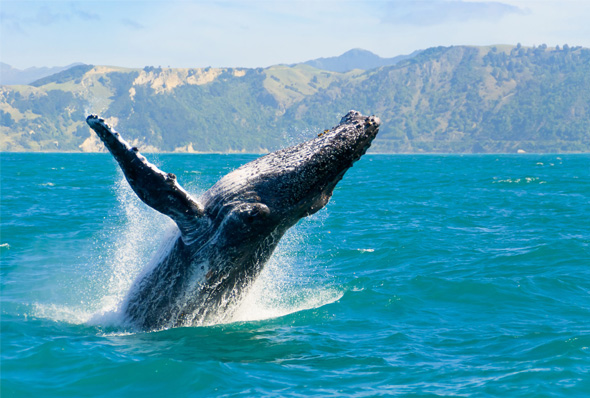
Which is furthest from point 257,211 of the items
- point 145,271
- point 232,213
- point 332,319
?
point 332,319

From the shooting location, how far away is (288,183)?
7543 millimetres

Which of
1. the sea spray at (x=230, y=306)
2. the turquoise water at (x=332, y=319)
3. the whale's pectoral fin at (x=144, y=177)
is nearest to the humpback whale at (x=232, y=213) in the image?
the whale's pectoral fin at (x=144, y=177)

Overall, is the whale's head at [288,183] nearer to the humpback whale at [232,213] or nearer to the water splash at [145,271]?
the humpback whale at [232,213]

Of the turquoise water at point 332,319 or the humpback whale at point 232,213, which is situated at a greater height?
the humpback whale at point 232,213

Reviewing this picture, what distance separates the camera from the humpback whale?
7.41 meters

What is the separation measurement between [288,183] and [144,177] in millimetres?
1668

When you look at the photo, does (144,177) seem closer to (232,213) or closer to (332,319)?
(232,213)

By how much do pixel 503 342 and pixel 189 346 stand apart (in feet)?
14.0

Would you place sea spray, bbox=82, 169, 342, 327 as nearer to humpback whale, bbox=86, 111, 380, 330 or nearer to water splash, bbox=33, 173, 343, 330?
water splash, bbox=33, 173, 343, 330

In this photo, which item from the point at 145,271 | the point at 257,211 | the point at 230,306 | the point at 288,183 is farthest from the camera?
the point at 230,306

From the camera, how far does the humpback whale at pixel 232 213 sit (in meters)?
→ 7.41

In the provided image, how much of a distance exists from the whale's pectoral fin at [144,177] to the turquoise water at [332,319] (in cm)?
184

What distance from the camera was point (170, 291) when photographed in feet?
26.5

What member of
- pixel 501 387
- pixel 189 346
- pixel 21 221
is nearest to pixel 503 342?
pixel 501 387
